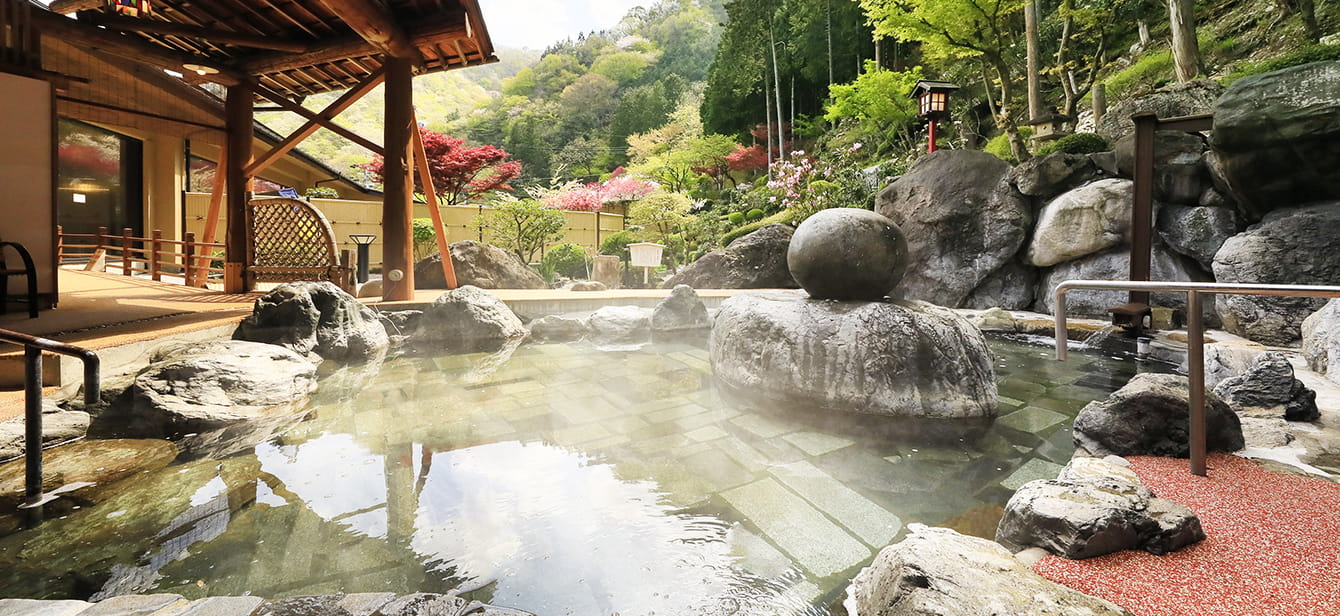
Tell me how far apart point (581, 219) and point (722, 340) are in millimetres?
12000

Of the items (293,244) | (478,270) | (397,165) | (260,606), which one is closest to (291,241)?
(293,244)

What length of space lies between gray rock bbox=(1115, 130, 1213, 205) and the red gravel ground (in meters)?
7.26

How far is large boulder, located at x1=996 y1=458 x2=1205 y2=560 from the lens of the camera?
1.83 metres

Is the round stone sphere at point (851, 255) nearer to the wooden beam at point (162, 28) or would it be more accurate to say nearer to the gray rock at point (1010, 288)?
the gray rock at point (1010, 288)

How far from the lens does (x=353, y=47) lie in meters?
6.10

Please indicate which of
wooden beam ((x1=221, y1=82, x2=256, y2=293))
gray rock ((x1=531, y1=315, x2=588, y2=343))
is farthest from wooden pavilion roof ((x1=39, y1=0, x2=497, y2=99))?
gray rock ((x1=531, y1=315, x2=588, y2=343))

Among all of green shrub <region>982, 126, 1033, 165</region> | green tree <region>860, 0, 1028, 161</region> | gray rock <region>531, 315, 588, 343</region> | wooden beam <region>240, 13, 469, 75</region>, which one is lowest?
gray rock <region>531, 315, 588, 343</region>

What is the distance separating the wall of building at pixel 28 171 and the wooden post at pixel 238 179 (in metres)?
2.09

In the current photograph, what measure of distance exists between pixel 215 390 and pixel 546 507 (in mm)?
2890

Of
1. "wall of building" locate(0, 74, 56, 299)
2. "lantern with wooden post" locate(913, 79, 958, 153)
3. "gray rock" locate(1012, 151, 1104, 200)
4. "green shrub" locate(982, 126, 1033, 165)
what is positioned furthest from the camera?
"green shrub" locate(982, 126, 1033, 165)

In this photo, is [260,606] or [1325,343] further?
[1325,343]

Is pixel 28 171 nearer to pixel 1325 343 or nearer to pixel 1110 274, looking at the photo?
pixel 1325 343

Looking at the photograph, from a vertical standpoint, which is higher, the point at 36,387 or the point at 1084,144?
the point at 1084,144

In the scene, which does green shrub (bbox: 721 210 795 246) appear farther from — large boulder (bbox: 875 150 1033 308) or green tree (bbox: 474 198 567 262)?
green tree (bbox: 474 198 567 262)
